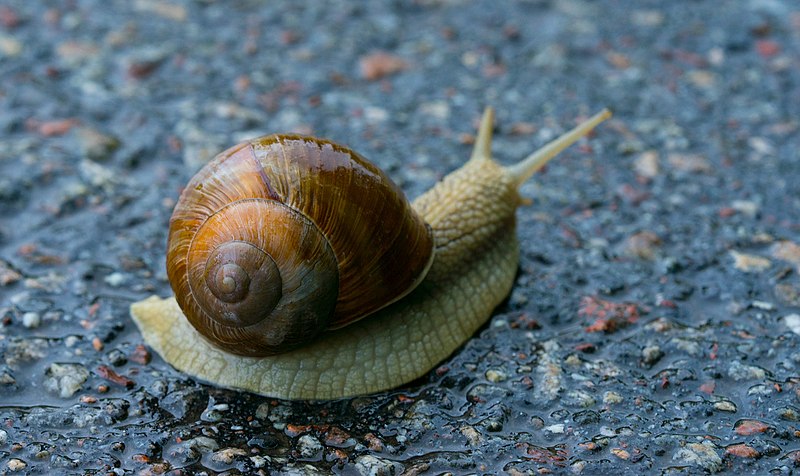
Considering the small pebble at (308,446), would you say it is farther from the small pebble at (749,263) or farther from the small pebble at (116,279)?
the small pebble at (749,263)

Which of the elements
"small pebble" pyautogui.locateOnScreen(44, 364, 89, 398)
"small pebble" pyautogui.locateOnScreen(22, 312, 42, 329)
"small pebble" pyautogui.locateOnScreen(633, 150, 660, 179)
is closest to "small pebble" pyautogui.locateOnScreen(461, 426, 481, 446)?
"small pebble" pyautogui.locateOnScreen(44, 364, 89, 398)

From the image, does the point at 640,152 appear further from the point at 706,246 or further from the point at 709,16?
the point at 709,16

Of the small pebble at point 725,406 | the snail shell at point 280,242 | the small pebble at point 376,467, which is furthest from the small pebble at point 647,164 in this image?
the small pebble at point 376,467

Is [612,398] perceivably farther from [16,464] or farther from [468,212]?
[16,464]

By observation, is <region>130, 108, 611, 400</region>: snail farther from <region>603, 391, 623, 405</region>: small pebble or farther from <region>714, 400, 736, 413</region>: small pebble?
<region>714, 400, 736, 413</region>: small pebble

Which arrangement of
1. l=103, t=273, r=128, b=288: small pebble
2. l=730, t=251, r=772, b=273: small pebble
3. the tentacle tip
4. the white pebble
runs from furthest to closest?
the tentacle tip
l=730, t=251, r=772, b=273: small pebble
l=103, t=273, r=128, b=288: small pebble
the white pebble
